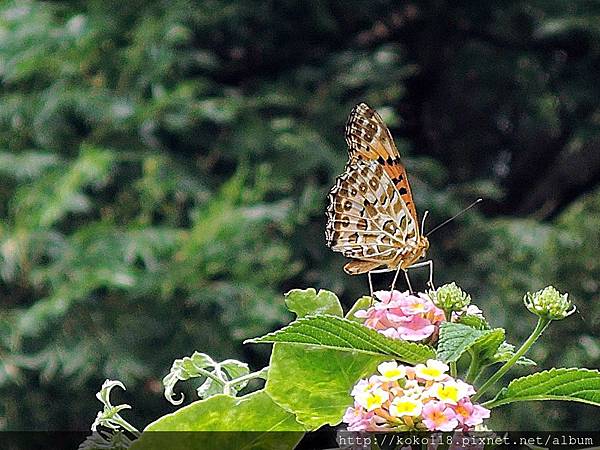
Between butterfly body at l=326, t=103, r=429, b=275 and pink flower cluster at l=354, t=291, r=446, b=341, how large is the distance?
0.12 metres

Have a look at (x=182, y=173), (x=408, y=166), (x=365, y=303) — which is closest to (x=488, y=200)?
(x=408, y=166)

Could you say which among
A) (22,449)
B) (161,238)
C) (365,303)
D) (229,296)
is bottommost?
(22,449)

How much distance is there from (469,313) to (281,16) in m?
2.11

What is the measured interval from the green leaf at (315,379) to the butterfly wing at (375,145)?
0.16 meters

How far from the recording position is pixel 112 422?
401 millimetres

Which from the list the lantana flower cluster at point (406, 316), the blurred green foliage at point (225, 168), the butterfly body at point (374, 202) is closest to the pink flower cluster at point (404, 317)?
the lantana flower cluster at point (406, 316)

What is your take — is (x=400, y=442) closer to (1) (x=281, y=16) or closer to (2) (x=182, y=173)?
(2) (x=182, y=173)

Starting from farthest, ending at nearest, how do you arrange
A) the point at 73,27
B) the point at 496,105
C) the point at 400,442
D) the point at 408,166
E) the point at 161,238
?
the point at 496,105
the point at 408,166
the point at 73,27
the point at 161,238
the point at 400,442

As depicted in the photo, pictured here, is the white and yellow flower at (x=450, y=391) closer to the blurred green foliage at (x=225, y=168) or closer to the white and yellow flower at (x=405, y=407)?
the white and yellow flower at (x=405, y=407)

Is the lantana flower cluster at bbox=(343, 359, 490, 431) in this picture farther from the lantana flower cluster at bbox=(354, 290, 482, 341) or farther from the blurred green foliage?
the blurred green foliage

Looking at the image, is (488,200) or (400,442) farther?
(488,200)

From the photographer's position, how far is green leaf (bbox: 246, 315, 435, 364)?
366 mm

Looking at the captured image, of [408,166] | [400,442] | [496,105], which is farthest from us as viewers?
[496,105]

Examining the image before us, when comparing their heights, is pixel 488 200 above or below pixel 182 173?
below
